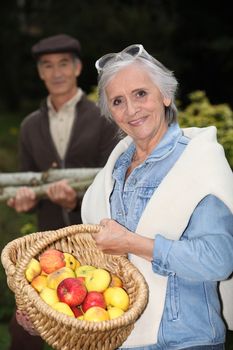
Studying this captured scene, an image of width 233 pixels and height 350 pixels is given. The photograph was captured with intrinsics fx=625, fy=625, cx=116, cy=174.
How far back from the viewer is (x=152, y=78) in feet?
7.84

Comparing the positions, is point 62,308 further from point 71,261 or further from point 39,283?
point 71,261

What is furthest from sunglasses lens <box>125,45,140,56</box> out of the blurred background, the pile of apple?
the blurred background

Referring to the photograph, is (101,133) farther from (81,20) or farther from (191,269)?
(81,20)

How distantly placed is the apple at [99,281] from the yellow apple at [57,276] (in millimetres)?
86

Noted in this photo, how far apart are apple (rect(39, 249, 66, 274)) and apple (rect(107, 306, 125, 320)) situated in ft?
0.93

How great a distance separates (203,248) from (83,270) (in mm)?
535

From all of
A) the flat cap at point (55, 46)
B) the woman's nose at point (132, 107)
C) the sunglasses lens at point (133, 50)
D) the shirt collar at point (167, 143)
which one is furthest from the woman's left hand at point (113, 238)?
the flat cap at point (55, 46)

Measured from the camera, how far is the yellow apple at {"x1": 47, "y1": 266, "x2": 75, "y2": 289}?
2.31 metres

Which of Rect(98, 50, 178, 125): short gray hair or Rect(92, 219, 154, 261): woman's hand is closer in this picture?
Rect(92, 219, 154, 261): woman's hand

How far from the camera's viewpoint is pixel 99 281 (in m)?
2.29

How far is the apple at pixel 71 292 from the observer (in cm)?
221

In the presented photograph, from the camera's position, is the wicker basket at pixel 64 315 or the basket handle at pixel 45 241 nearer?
the wicker basket at pixel 64 315

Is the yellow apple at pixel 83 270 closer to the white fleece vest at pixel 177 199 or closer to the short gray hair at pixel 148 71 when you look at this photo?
the white fleece vest at pixel 177 199

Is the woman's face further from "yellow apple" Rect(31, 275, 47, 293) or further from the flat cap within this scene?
the flat cap
